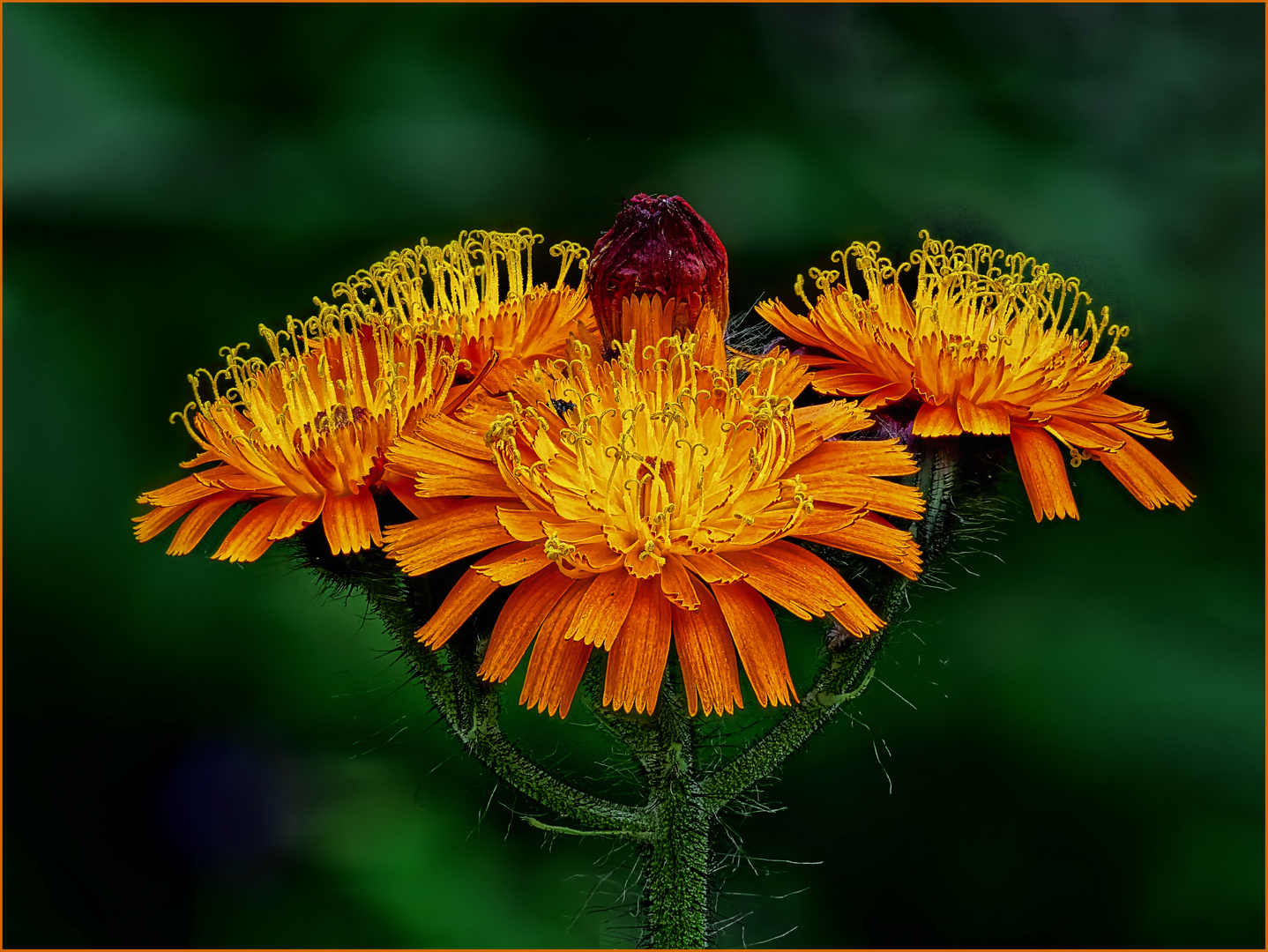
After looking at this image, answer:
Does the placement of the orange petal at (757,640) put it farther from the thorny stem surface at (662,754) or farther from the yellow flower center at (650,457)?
the thorny stem surface at (662,754)

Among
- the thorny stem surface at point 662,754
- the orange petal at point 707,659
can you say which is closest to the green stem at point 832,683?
the thorny stem surface at point 662,754

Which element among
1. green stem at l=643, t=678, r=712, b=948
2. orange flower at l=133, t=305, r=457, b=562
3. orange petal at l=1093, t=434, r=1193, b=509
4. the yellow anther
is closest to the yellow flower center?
the yellow anther

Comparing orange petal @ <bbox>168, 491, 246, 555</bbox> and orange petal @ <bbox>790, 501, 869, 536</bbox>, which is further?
orange petal @ <bbox>168, 491, 246, 555</bbox>

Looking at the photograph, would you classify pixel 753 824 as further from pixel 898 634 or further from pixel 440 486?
pixel 440 486

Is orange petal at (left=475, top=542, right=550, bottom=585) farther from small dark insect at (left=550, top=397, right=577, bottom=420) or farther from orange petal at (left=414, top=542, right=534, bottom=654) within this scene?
small dark insect at (left=550, top=397, right=577, bottom=420)

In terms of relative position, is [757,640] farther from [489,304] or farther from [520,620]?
[489,304]

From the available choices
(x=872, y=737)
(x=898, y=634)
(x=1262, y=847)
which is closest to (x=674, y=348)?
(x=898, y=634)

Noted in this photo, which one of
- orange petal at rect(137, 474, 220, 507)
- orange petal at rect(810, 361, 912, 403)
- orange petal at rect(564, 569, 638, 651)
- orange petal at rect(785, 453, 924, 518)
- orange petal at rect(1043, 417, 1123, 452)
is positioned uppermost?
orange petal at rect(810, 361, 912, 403)

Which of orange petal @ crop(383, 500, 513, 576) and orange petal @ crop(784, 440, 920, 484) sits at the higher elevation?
orange petal @ crop(784, 440, 920, 484)
